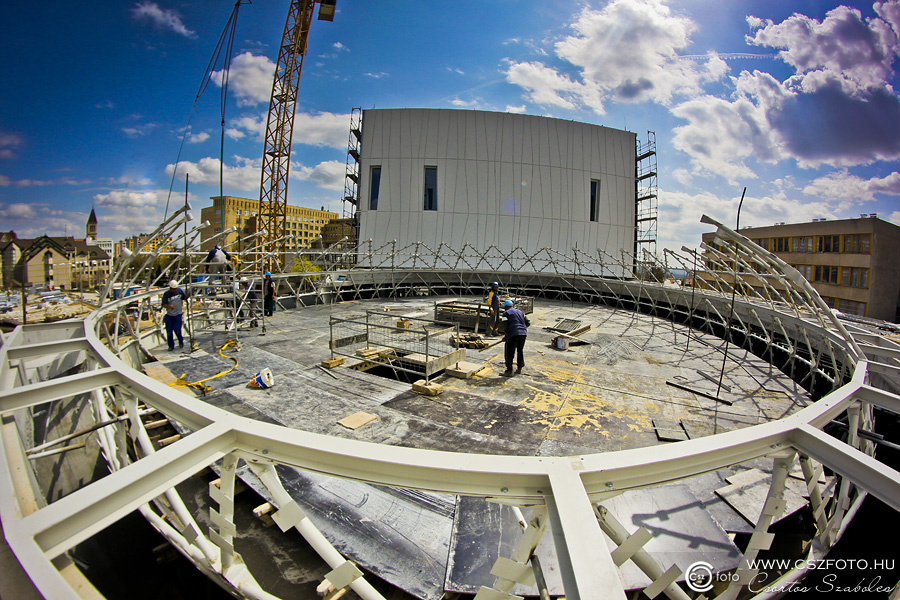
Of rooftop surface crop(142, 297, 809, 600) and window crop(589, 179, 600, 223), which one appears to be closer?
rooftop surface crop(142, 297, 809, 600)

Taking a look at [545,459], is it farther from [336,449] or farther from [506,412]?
[506,412]

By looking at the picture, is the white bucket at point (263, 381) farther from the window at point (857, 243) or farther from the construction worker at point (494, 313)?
the window at point (857, 243)

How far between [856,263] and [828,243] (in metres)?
3.34

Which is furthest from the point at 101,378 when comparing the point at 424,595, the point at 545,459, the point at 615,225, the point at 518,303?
the point at 615,225

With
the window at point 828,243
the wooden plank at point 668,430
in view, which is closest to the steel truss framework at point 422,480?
the wooden plank at point 668,430

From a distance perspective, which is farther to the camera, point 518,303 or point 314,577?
point 518,303

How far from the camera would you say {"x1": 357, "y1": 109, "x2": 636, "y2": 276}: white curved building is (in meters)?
27.1

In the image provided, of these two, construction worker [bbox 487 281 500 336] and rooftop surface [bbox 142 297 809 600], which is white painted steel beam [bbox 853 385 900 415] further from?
construction worker [bbox 487 281 500 336]

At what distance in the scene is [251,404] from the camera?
20.8ft

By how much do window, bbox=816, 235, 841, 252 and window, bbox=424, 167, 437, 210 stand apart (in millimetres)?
34166

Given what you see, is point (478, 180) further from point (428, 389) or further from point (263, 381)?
point (263, 381)

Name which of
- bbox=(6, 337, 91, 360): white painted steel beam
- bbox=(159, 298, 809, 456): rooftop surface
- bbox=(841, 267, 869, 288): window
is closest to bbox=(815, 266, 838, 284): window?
bbox=(841, 267, 869, 288): window

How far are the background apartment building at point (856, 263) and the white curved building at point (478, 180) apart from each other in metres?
11.2

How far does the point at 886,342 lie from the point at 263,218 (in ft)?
156
